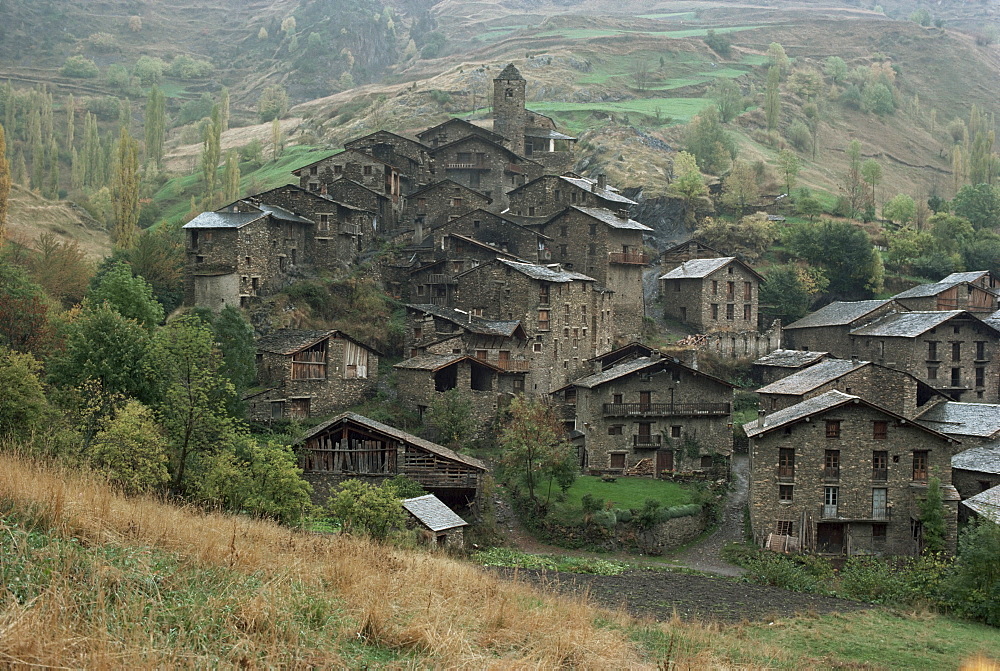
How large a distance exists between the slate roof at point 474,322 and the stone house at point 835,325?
2184 cm

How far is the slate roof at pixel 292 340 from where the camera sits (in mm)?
42969

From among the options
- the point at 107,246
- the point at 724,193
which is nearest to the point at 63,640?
the point at 107,246

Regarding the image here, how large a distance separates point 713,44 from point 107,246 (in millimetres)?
119406

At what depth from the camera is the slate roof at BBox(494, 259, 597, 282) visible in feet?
166

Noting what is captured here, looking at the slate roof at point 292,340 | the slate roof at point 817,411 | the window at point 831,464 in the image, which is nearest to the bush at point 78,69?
the slate roof at point 292,340

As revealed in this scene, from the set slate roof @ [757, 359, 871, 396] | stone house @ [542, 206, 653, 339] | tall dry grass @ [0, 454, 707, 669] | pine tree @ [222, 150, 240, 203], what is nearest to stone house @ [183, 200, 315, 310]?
stone house @ [542, 206, 653, 339]

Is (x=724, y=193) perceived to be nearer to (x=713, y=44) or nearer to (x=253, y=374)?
(x=253, y=374)

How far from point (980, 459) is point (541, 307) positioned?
74.4 feet

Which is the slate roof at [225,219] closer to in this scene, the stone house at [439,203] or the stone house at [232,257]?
the stone house at [232,257]

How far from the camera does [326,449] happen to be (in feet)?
118

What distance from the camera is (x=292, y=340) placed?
4388 cm

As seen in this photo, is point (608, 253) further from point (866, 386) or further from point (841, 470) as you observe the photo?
point (841, 470)

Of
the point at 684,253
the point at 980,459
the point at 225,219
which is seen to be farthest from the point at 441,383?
the point at 684,253

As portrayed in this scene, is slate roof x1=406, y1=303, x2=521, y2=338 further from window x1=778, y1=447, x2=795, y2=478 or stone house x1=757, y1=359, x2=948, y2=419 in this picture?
window x1=778, y1=447, x2=795, y2=478
